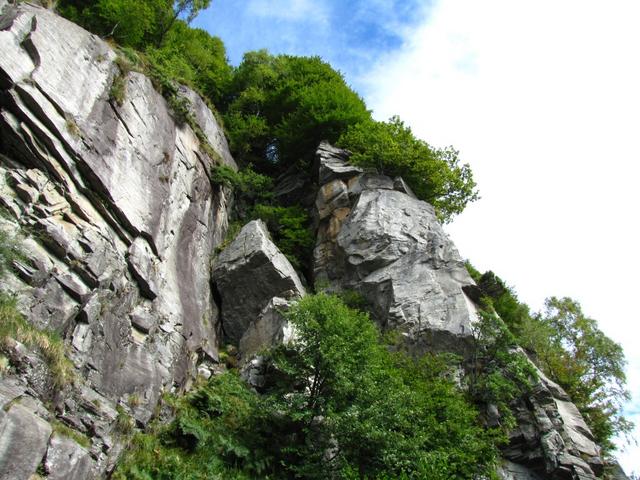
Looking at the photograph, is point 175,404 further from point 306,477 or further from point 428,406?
point 428,406

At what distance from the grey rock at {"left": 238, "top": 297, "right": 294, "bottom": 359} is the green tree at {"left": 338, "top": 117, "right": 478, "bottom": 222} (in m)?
8.46

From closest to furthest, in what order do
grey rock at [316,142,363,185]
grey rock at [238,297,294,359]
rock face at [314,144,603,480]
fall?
rock face at [314,144,603,480] → grey rock at [238,297,294,359] → grey rock at [316,142,363,185]

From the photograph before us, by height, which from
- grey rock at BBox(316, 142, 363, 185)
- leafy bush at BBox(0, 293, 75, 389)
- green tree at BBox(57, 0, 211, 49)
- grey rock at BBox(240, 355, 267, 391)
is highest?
green tree at BBox(57, 0, 211, 49)

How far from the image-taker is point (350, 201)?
21.7 m

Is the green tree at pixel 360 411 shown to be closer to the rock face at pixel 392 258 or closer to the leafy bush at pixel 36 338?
the rock face at pixel 392 258

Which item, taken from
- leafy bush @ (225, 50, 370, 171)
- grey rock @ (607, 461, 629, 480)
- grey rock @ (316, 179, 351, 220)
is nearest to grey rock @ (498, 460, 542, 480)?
grey rock @ (607, 461, 629, 480)

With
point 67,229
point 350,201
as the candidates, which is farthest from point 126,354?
point 350,201

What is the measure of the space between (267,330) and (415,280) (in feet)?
16.7

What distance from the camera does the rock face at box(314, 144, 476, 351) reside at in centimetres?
1616

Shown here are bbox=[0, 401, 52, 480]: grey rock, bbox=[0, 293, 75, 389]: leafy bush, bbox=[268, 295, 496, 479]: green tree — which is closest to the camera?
bbox=[0, 401, 52, 480]: grey rock

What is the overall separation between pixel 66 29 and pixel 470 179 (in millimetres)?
17327

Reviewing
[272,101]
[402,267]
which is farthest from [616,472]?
[272,101]

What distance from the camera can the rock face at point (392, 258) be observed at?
1616 cm

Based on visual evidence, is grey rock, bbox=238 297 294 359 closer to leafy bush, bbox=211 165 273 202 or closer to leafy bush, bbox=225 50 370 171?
leafy bush, bbox=211 165 273 202
